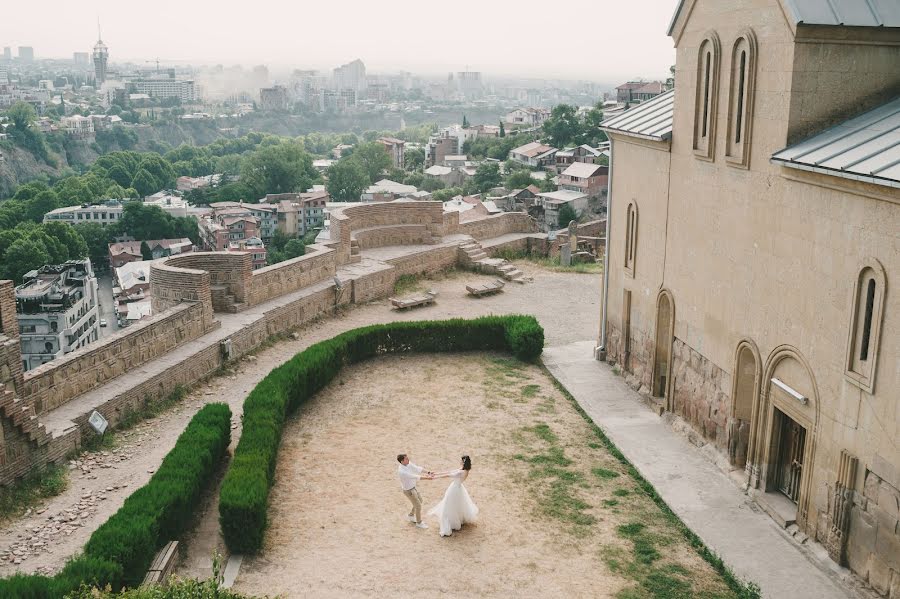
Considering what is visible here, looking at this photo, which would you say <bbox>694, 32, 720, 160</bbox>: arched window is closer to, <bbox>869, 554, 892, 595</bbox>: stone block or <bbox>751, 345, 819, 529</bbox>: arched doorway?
<bbox>751, 345, 819, 529</bbox>: arched doorway

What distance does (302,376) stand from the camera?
14.4 metres

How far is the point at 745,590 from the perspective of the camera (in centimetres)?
930

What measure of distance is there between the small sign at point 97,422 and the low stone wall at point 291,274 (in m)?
6.05

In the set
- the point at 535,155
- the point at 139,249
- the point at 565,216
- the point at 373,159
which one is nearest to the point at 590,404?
the point at 565,216

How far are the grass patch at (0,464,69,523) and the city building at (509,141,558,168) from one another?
8933 cm

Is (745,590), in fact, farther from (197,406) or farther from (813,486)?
(197,406)

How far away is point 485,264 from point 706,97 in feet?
39.8

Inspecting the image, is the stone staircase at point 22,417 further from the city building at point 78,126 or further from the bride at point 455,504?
the city building at point 78,126

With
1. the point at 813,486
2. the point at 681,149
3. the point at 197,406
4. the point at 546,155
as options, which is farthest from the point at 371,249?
the point at 546,155

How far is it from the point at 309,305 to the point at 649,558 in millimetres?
11340

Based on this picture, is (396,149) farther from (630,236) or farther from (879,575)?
(879,575)

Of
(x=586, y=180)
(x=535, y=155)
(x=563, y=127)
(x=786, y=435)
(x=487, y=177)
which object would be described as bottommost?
(x=487, y=177)

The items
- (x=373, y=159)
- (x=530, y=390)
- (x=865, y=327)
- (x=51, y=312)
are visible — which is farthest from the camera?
(x=373, y=159)

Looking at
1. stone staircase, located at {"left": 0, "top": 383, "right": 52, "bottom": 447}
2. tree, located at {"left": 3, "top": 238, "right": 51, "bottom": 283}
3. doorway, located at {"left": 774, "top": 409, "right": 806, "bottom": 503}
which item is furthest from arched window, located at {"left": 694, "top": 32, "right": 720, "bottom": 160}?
tree, located at {"left": 3, "top": 238, "right": 51, "bottom": 283}
